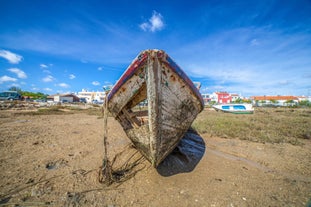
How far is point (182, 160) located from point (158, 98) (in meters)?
2.44

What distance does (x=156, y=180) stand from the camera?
352 cm

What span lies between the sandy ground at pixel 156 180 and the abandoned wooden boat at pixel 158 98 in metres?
0.74

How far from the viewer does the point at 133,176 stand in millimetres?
3691

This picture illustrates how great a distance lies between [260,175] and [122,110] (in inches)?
162

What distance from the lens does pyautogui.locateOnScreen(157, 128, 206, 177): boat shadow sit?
3.93 m

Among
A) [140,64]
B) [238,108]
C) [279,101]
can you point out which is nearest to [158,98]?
[140,64]

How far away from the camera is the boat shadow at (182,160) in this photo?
12.9 feet

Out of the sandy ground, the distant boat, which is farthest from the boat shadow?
the distant boat

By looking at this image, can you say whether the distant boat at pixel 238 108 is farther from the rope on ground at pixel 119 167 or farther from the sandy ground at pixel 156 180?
the rope on ground at pixel 119 167

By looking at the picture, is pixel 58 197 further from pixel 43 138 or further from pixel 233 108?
pixel 233 108

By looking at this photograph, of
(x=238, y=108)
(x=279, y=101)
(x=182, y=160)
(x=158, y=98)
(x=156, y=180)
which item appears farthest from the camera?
(x=279, y=101)

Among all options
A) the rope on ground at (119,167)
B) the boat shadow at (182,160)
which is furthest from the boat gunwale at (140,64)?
the boat shadow at (182,160)

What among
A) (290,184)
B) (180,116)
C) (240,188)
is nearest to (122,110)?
(180,116)

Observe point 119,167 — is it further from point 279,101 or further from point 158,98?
point 279,101
